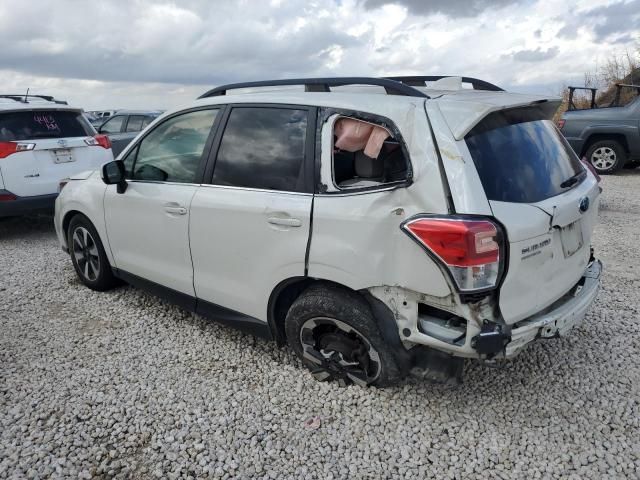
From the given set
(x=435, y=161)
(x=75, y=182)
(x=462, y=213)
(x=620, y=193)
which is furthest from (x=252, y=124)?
(x=620, y=193)

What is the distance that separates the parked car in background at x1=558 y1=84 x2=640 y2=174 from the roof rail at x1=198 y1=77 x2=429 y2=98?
8.40 m

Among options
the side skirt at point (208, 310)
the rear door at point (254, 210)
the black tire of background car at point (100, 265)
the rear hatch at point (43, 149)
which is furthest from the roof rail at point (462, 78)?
the rear hatch at point (43, 149)

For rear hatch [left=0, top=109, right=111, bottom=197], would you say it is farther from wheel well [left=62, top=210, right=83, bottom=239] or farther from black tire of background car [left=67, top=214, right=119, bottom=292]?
black tire of background car [left=67, top=214, right=119, bottom=292]

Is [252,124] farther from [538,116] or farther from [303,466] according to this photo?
[303,466]

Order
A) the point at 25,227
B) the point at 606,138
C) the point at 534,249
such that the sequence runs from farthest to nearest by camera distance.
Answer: the point at 606,138 → the point at 25,227 → the point at 534,249

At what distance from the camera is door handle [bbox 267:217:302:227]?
2.77 meters

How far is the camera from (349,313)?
8.90 feet

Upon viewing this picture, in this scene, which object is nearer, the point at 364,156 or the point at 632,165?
the point at 364,156

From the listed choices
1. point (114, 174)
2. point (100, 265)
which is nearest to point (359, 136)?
point (114, 174)

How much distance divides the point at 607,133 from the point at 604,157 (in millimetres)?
590

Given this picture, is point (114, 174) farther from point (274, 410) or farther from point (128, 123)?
point (128, 123)

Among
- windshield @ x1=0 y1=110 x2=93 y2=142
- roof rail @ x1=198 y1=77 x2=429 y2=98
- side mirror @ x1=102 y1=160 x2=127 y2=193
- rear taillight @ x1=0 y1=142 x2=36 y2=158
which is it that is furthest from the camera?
windshield @ x1=0 y1=110 x2=93 y2=142

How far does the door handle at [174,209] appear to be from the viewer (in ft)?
11.1

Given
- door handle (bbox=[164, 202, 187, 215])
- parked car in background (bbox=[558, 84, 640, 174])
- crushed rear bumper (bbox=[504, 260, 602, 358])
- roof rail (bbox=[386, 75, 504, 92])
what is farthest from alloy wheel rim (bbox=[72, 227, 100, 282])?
parked car in background (bbox=[558, 84, 640, 174])
